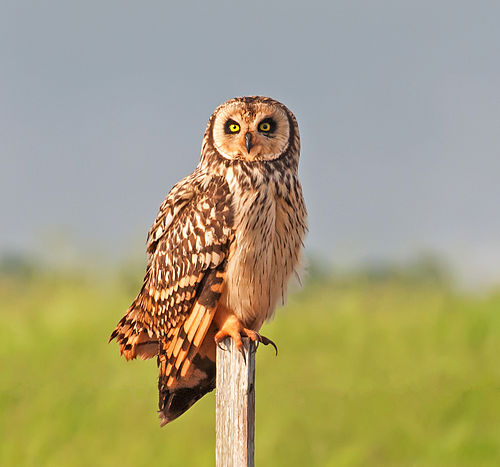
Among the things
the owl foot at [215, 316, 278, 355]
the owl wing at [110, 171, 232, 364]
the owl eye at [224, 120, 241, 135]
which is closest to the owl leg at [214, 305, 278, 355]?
the owl foot at [215, 316, 278, 355]

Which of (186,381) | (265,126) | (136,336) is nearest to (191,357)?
(186,381)

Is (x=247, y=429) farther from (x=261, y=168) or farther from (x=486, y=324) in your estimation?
(x=486, y=324)

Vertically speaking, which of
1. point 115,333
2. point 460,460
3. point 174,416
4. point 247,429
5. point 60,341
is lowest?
point 247,429

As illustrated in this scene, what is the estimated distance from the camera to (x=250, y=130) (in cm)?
323

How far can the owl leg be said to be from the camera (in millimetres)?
3150

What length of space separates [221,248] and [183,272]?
0.79ft

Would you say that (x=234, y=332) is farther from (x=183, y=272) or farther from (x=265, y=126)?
(x=265, y=126)

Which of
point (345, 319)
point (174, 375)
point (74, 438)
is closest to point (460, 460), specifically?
point (345, 319)

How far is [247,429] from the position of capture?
9.93 feet

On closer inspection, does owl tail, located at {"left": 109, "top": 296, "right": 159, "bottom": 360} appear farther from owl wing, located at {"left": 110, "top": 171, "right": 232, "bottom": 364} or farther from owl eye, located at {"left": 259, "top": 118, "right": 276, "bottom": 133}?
owl eye, located at {"left": 259, "top": 118, "right": 276, "bottom": 133}

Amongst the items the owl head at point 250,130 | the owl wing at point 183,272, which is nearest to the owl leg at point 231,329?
the owl wing at point 183,272

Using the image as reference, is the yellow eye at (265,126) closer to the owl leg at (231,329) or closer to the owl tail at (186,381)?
the owl leg at (231,329)

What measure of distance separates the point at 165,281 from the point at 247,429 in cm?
82

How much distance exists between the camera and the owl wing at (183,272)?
3117mm
